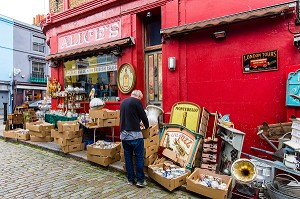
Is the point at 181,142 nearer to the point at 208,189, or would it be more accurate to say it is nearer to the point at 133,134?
the point at 133,134

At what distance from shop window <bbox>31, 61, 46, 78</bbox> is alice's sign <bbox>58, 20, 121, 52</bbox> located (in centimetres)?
1918

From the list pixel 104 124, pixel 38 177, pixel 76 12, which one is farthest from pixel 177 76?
pixel 76 12

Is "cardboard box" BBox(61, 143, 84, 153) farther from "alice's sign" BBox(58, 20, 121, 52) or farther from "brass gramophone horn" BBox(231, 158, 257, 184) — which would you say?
"brass gramophone horn" BBox(231, 158, 257, 184)

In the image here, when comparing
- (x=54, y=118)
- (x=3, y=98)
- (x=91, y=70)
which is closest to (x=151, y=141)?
(x=91, y=70)

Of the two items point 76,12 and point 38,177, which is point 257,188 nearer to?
point 38,177

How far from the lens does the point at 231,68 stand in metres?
5.96

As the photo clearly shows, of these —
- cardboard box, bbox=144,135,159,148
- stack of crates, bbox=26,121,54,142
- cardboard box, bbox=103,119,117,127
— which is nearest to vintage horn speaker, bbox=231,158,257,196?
cardboard box, bbox=144,135,159,148

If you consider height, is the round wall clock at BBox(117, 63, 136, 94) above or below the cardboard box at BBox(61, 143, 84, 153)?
above

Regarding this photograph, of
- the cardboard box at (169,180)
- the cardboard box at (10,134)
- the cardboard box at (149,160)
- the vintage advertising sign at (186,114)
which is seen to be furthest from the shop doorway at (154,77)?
the cardboard box at (10,134)

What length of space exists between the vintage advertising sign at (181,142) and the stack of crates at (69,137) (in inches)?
120

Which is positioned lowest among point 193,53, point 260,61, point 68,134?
point 68,134

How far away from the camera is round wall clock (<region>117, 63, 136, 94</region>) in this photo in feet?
25.6

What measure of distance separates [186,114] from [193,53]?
180 centimetres

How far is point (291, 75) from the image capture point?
193 inches
